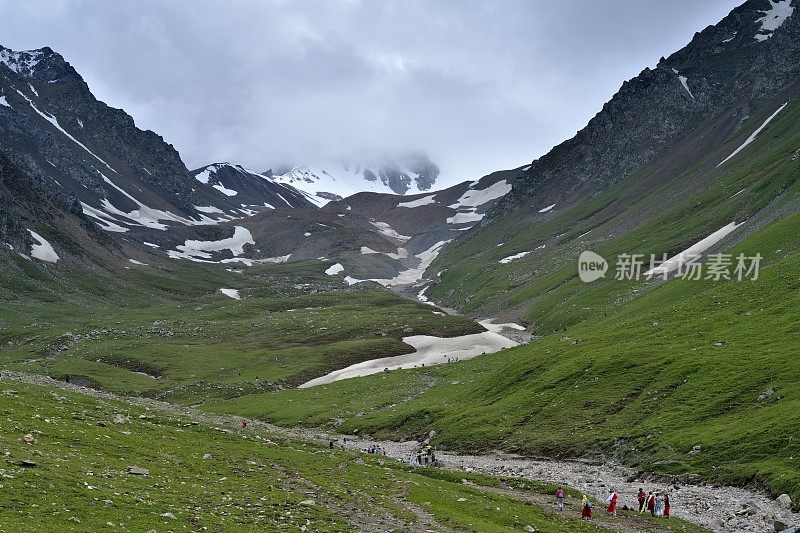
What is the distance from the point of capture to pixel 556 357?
80.4 metres

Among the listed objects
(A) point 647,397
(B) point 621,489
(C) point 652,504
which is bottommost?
(C) point 652,504

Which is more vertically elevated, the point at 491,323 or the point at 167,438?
the point at 491,323

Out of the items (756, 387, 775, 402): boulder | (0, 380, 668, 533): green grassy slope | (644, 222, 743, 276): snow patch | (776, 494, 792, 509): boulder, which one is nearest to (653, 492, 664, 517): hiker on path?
(0, 380, 668, 533): green grassy slope

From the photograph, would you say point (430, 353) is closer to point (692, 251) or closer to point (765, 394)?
point (692, 251)

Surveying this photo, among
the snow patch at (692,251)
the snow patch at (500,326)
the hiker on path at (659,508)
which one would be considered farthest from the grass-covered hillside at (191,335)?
the hiker on path at (659,508)

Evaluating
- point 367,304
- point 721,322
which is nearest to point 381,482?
point 721,322

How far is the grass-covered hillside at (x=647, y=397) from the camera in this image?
48719 millimetres

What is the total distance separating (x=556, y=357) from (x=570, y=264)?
370 feet

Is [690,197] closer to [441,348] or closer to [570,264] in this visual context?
[570,264]

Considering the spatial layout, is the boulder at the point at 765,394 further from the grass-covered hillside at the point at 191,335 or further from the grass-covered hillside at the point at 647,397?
the grass-covered hillside at the point at 191,335

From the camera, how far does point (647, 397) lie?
203ft

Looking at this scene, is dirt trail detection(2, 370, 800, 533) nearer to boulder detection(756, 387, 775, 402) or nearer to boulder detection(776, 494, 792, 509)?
boulder detection(776, 494, 792, 509)

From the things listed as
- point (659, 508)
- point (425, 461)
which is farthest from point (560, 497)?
point (425, 461)

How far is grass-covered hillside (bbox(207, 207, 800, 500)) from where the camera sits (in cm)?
4872
